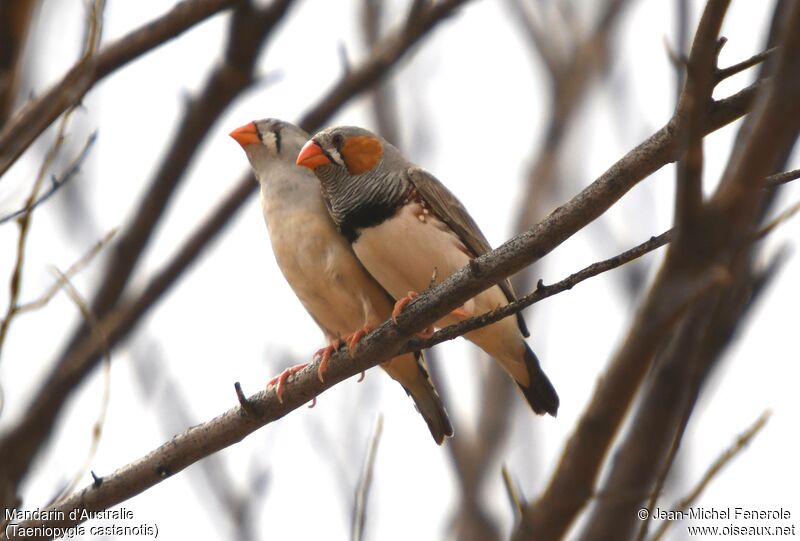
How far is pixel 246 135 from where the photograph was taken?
5.56 m

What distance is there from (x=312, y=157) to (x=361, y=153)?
243mm

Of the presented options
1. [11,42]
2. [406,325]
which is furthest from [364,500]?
[11,42]

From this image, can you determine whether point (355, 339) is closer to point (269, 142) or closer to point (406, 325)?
point (406, 325)

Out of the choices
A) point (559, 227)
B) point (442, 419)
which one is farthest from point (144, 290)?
point (559, 227)

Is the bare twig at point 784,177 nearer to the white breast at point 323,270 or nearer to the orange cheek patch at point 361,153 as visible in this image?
the white breast at point 323,270

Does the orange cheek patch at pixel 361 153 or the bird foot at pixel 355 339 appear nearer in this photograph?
the bird foot at pixel 355 339

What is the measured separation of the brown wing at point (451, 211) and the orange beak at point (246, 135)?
3.24 feet

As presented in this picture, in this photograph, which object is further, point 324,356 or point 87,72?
point 324,356

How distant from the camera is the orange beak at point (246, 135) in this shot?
555 centimetres

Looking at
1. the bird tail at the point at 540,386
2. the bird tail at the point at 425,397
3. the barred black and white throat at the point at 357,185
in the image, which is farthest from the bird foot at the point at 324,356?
the bird tail at the point at 540,386

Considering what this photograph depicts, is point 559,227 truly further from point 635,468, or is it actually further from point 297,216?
point 297,216

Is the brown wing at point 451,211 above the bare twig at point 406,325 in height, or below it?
above

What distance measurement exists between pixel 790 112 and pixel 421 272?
119 inches

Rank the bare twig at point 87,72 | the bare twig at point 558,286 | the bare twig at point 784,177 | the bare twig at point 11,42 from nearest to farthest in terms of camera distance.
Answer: the bare twig at point 784,177
the bare twig at point 558,286
the bare twig at point 87,72
the bare twig at point 11,42
